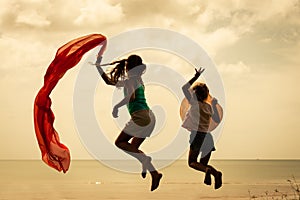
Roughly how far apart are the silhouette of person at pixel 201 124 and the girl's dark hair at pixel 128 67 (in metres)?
0.89

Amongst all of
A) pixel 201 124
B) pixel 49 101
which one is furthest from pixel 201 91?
pixel 49 101

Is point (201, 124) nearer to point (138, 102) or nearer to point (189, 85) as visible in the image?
point (189, 85)

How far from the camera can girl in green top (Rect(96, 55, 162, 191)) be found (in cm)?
938

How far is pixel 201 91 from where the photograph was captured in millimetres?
9836

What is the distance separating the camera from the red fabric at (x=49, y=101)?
9.58 m

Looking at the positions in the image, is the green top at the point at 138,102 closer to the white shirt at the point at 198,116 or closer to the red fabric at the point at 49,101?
the white shirt at the point at 198,116

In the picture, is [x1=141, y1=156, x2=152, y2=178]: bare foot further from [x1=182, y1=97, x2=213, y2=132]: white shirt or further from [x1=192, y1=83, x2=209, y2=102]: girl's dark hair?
[x1=192, y1=83, x2=209, y2=102]: girl's dark hair

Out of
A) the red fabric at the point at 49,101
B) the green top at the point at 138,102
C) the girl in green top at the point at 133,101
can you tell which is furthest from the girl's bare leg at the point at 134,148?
the red fabric at the point at 49,101

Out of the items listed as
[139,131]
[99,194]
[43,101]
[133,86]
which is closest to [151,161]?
[139,131]

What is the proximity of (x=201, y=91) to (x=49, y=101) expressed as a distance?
2607 millimetres

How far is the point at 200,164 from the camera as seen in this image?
1000 centimetres

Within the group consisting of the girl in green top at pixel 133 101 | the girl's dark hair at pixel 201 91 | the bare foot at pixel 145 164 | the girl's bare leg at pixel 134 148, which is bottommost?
the bare foot at pixel 145 164

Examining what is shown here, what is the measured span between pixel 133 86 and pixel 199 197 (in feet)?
131

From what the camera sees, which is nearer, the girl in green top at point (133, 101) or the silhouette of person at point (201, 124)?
the girl in green top at point (133, 101)
